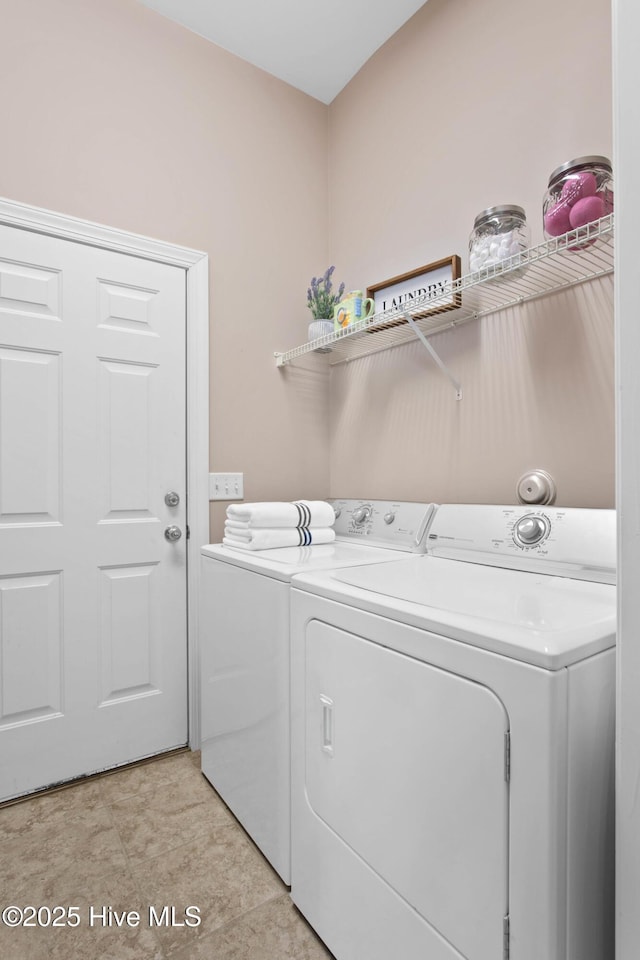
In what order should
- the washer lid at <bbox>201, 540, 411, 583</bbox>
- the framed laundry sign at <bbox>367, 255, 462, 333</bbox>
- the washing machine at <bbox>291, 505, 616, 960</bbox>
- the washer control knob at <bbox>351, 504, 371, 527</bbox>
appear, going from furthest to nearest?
the washer control knob at <bbox>351, 504, 371, 527</bbox>, the framed laundry sign at <bbox>367, 255, 462, 333</bbox>, the washer lid at <bbox>201, 540, 411, 583</bbox>, the washing machine at <bbox>291, 505, 616, 960</bbox>

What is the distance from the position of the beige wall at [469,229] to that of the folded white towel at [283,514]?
0.35m

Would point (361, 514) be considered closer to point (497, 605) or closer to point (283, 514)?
point (283, 514)

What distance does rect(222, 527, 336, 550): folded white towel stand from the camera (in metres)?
1.62

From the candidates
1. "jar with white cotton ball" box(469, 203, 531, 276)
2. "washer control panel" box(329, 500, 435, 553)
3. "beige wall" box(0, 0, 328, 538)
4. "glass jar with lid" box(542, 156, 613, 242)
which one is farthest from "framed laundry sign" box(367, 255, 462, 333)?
"washer control panel" box(329, 500, 435, 553)

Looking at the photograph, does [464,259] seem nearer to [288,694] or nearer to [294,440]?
[294,440]

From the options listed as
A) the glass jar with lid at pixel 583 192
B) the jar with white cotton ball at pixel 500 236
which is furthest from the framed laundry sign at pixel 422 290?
the glass jar with lid at pixel 583 192

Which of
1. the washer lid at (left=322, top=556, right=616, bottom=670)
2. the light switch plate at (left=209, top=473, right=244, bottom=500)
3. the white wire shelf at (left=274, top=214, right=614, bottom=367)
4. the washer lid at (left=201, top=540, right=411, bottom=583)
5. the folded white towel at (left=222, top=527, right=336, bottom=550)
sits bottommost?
the washer lid at (left=201, top=540, right=411, bottom=583)

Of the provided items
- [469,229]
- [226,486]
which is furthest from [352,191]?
[226,486]

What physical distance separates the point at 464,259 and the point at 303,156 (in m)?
1.11

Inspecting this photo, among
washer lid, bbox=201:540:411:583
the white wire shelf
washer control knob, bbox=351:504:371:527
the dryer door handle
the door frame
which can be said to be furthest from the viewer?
the door frame

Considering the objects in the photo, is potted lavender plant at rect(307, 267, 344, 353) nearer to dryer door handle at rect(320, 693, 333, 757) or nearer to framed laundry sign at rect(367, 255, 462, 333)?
framed laundry sign at rect(367, 255, 462, 333)

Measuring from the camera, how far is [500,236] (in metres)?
1.32

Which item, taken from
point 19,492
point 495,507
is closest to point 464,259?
point 495,507

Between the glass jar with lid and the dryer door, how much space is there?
1056 millimetres
